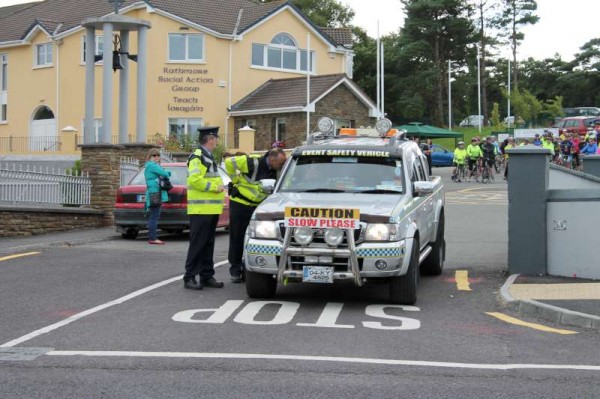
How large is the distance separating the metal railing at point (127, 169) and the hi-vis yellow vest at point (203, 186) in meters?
10.9

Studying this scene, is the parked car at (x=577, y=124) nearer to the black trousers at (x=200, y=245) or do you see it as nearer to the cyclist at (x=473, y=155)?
the cyclist at (x=473, y=155)

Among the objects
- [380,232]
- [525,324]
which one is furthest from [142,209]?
[525,324]

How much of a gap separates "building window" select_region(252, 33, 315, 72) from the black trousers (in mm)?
32781

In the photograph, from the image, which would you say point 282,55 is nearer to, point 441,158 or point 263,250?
point 441,158

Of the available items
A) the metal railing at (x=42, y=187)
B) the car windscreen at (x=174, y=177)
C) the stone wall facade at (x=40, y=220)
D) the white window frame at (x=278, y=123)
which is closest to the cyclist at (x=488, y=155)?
the white window frame at (x=278, y=123)

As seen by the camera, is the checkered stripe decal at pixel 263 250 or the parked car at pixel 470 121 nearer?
the checkered stripe decal at pixel 263 250

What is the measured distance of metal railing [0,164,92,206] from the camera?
767 inches

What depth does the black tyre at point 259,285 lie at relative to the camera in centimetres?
981

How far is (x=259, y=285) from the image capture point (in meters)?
9.88

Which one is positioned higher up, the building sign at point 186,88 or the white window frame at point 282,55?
the white window frame at point 282,55

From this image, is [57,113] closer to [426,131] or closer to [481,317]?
[426,131]

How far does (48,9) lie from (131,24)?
27072 millimetres

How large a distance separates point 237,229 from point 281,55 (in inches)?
1328

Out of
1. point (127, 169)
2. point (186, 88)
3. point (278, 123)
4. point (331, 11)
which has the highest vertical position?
point (331, 11)
